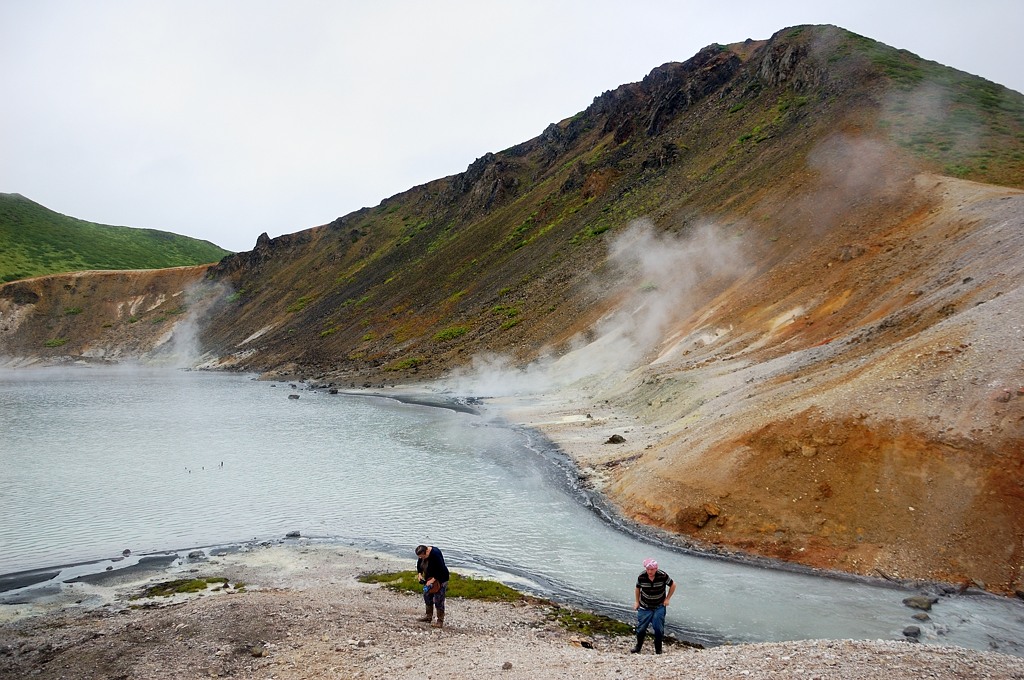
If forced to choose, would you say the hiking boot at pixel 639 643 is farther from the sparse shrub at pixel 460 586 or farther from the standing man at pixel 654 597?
the sparse shrub at pixel 460 586


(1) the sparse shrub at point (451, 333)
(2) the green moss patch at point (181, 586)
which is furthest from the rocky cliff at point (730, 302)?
(2) the green moss patch at point (181, 586)

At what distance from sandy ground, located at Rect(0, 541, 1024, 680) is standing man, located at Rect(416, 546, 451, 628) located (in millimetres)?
502

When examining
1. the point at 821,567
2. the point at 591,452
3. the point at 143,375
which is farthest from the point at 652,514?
the point at 143,375

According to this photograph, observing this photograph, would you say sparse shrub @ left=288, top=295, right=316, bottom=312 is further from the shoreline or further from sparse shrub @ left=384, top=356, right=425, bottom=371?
the shoreline

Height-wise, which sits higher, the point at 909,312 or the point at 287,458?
the point at 909,312

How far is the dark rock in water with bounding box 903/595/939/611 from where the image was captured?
45.7 feet

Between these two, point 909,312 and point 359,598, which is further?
point 909,312

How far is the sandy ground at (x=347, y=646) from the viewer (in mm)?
9562

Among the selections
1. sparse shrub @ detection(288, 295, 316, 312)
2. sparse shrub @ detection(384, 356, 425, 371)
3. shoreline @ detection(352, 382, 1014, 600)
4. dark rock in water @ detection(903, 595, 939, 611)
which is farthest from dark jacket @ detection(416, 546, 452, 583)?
sparse shrub @ detection(288, 295, 316, 312)

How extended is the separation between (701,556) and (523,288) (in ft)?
183

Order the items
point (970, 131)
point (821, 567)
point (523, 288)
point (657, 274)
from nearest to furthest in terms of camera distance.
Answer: point (821, 567) → point (970, 131) → point (657, 274) → point (523, 288)

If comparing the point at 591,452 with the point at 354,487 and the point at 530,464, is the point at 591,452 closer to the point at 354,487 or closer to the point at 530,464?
the point at 530,464

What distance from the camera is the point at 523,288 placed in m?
72.4

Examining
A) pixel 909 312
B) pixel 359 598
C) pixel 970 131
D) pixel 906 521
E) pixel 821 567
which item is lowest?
pixel 359 598
